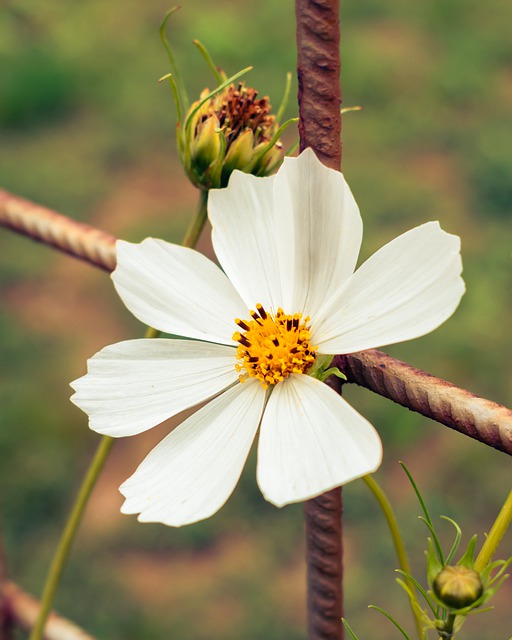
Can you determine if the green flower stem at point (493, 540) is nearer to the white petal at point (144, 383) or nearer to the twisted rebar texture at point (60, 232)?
the white petal at point (144, 383)

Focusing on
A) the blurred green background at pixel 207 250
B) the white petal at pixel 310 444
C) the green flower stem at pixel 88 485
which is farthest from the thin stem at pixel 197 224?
the blurred green background at pixel 207 250

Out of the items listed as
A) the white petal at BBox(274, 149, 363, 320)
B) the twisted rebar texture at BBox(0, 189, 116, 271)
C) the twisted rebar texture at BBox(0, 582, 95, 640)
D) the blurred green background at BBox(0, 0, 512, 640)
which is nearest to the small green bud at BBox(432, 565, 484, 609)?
the white petal at BBox(274, 149, 363, 320)

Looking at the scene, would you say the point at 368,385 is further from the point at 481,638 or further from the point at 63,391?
the point at 63,391

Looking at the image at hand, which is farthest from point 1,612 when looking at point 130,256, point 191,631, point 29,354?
point 29,354

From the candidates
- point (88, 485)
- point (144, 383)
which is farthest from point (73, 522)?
point (144, 383)

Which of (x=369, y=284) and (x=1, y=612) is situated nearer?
(x=369, y=284)

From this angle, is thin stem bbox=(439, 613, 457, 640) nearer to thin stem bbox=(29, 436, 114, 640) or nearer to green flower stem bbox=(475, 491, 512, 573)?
green flower stem bbox=(475, 491, 512, 573)

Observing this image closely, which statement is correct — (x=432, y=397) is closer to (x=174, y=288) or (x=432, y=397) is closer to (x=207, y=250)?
(x=174, y=288)

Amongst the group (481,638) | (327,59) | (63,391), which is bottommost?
(481,638)
